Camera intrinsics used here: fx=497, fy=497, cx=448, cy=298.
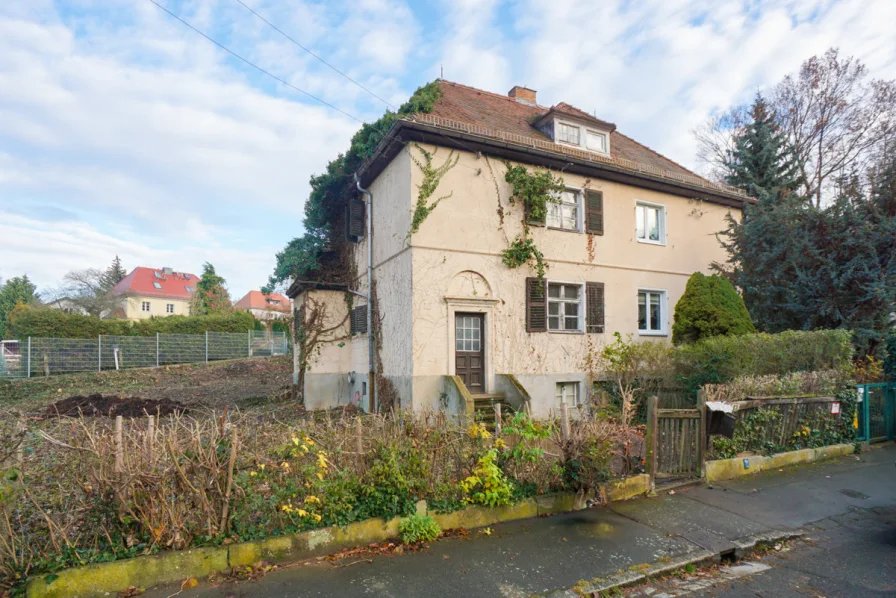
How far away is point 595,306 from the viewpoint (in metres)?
13.9

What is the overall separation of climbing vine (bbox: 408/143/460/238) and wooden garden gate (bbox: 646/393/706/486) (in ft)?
21.9

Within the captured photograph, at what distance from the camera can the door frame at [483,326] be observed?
1199 centimetres

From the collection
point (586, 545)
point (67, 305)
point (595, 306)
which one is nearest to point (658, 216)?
point (595, 306)

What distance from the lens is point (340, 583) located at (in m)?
4.41

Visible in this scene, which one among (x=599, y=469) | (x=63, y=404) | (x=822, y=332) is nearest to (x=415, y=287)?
(x=599, y=469)

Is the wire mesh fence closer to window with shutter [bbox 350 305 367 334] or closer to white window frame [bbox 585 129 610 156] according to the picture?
window with shutter [bbox 350 305 367 334]

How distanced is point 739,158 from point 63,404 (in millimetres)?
27182

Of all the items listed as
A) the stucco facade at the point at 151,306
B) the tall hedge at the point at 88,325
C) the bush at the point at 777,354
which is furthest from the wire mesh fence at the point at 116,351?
the stucco facade at the point at 151,306

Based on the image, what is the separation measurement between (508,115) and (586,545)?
530 inches

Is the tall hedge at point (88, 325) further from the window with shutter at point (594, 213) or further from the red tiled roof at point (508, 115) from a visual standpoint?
the window with shutter at point (594, 213)

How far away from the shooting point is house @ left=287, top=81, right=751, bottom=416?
1192cm

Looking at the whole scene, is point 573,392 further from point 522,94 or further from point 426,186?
point 522,94

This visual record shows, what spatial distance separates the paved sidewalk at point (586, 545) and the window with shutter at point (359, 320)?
9.52 metres

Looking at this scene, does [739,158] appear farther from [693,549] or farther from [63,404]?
[63,404]
